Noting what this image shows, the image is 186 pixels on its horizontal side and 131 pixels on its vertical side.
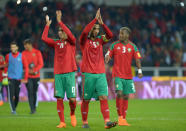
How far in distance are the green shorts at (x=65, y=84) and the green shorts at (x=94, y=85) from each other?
1.36 feet

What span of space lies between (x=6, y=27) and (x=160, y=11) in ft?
37.7

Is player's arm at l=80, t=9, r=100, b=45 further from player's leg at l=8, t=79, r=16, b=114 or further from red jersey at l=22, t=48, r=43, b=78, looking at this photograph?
red jersey at l=22, t=48, r=43, b=78

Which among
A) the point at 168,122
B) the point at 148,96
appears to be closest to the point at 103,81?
the point at 168,122

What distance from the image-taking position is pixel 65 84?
1045 centimetres

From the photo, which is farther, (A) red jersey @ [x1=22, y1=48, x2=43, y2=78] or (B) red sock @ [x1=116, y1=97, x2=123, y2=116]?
(A) red jersey @ [x1=22, y1=48, x2=43, y2=78]

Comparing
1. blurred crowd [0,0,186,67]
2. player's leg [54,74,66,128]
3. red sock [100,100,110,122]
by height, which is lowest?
red sock [100,100,110,122]

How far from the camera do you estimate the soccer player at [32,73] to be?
14.6 meters

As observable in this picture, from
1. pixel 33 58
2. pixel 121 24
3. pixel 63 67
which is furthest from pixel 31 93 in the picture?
pixel 121 24

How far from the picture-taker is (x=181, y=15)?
3278cm

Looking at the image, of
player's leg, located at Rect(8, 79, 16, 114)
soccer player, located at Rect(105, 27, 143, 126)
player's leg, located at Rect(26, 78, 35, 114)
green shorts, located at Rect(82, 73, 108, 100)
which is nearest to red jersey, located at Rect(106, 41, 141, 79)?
soccer player, located at Rect(105, 27, 143, 126)

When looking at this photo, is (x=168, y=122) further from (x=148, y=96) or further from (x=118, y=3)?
(x=118, y=3)

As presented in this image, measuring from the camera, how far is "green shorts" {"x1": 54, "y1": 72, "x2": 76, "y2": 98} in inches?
407

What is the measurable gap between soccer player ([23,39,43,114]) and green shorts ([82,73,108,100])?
482cm

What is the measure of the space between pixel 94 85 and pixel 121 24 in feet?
68.6
